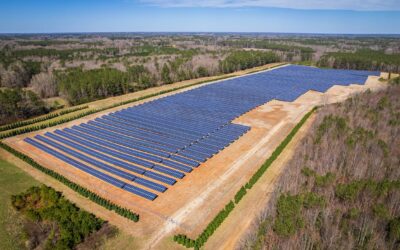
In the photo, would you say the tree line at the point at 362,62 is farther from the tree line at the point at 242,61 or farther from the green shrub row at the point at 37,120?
the green shrub row at the point at 37,120

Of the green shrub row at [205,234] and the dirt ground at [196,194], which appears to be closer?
the green shrub row at [205,234]

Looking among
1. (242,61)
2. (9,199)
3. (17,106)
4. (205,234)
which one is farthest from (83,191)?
(242,61)

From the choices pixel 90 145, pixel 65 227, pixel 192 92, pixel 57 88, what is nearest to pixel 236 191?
pixel 65 227

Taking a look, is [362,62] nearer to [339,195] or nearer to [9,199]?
[339,195]

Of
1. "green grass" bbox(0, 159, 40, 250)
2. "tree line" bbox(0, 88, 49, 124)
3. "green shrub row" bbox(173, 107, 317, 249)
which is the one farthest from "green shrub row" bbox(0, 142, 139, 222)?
"tree line" bbox(0, 88, 49, 124)

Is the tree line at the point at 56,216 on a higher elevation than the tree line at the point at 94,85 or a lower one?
lower

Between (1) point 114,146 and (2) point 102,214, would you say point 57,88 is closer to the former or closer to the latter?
(1) point 114,146

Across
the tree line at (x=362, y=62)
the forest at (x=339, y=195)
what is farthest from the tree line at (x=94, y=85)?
the tree line at (x=362, y=62)
